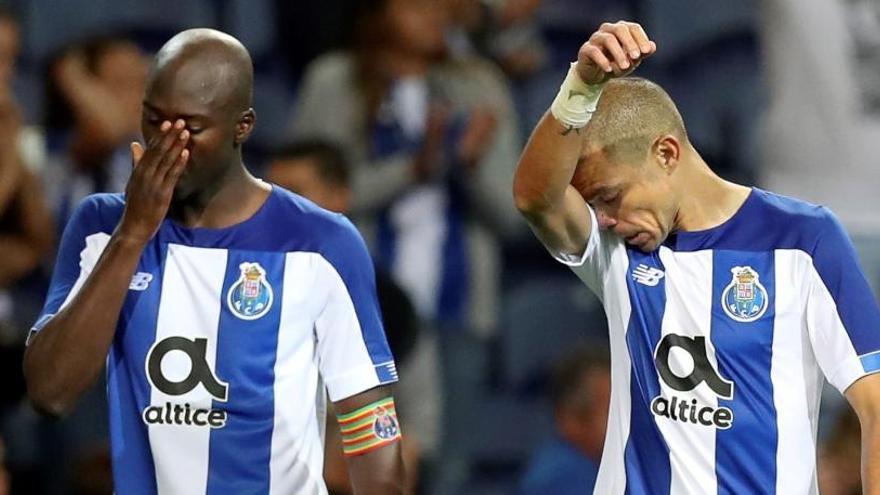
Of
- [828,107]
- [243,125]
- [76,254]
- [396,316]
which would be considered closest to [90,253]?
[76,254]

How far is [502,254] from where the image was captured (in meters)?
7.72

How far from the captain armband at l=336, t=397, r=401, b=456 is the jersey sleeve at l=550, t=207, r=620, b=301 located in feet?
1.82

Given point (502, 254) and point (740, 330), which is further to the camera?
point (502, 254)

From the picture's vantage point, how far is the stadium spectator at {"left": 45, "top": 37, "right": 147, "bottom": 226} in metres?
6.96

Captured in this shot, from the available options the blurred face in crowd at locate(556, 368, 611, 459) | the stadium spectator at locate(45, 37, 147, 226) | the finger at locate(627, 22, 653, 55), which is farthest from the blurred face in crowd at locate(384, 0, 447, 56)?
the finger at locate(627, 22, 653, 55)

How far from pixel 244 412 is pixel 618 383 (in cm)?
88

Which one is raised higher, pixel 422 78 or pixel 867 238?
pixel 422 78

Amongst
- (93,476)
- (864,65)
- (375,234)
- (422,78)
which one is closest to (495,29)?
(422,78)

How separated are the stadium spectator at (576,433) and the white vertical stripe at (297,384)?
239 centimetres

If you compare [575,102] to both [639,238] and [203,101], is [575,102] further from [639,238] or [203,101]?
[203,101]

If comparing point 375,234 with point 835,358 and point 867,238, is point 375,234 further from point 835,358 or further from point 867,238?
point 835,358

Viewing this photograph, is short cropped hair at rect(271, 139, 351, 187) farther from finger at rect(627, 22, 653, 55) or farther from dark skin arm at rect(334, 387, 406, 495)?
finger at rect(627, 22, 653, 55)

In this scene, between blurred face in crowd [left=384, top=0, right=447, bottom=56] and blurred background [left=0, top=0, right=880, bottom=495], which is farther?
blurred face in crowd [left=384, top=0, right=447, bottom=56]

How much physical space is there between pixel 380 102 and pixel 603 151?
3.04m
